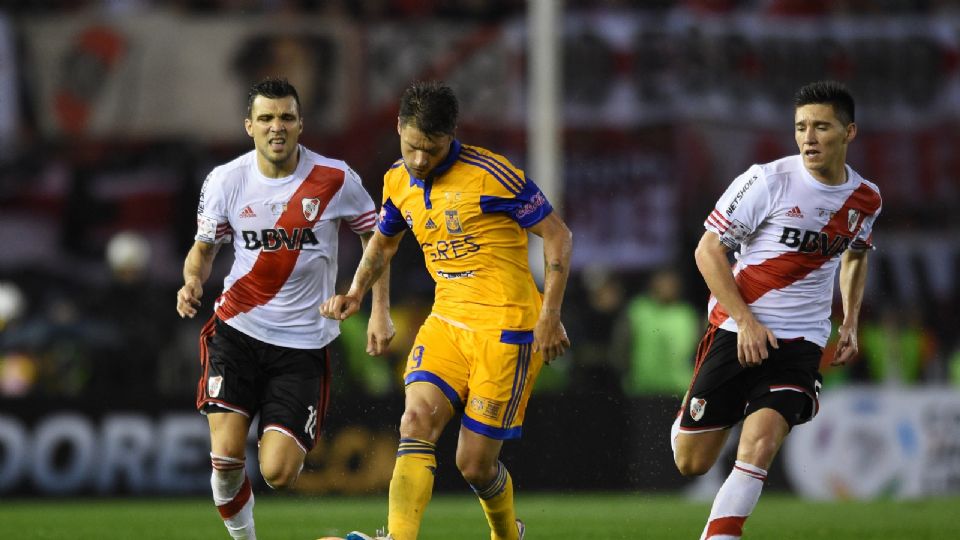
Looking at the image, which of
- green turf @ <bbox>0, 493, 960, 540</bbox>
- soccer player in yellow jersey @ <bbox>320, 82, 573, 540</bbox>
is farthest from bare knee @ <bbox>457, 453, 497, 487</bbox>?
green turf @ <bbox>0, 493, 960, 540</bbox>

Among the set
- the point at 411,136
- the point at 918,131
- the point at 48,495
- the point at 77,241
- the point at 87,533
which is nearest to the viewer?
the point at 411,136

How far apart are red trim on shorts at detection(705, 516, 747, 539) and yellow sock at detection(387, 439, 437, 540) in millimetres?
1429

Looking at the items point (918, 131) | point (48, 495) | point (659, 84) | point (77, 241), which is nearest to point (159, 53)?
point (77, 241)

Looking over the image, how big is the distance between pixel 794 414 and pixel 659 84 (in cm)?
1450

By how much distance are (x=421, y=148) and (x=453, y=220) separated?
0.46 meters

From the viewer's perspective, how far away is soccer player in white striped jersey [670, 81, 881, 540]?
813 centimetres

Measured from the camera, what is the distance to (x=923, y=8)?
23922 mm

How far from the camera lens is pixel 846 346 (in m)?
8.80

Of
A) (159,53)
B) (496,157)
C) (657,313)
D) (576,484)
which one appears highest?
(159,53)

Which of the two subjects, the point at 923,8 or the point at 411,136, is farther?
the point at 923,8

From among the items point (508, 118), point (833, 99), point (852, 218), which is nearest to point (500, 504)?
point (852, 218)

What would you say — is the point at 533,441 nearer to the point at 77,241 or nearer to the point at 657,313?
the point at 657,313

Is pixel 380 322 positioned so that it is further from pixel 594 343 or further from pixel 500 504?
pixel 594 343

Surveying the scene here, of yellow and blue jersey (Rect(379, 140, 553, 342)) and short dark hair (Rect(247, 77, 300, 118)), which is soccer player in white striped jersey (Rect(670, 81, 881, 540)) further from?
short dark hair (Rect(247, 77, 300, 118))
